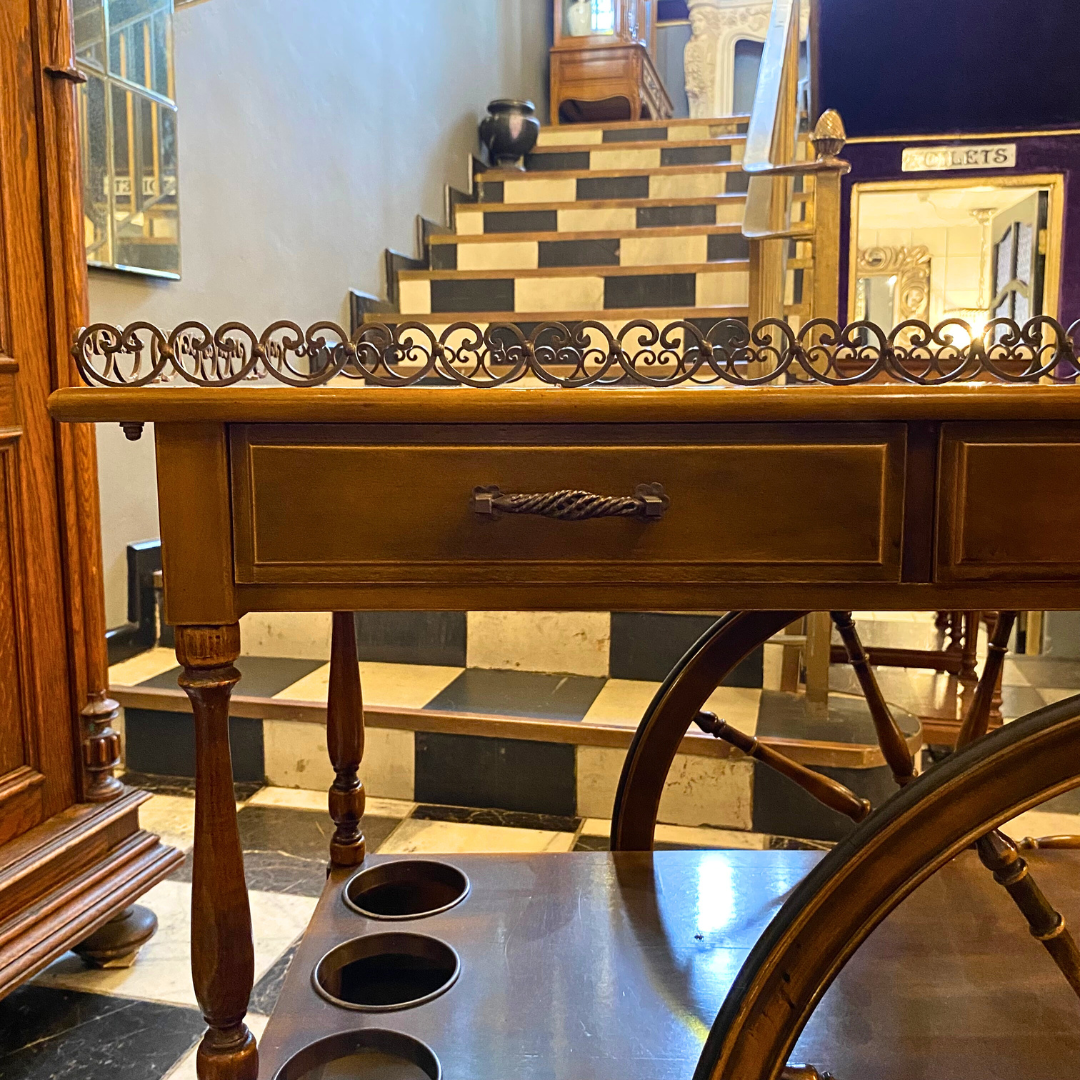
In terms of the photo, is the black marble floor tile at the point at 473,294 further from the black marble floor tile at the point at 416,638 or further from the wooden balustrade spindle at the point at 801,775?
the wooden balustrade spindle at the point at 801,775

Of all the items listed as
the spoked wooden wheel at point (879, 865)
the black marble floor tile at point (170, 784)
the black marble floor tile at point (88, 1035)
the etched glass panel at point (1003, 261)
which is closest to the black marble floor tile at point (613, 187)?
the etched glass panel at point (1003, 261)

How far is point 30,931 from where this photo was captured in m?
1.12

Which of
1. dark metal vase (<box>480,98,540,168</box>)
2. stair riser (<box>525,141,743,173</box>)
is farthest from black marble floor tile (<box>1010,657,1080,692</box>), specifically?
dark metal vase (<box>480,98,540,168</box>)

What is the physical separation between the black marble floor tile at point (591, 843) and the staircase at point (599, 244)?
160 cm

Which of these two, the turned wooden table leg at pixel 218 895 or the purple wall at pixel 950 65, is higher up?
the purple wall at pixel 950 65

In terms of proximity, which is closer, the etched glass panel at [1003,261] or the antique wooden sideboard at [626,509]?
the antique wooden sideboard at [626,509]

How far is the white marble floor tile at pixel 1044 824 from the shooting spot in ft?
5.70

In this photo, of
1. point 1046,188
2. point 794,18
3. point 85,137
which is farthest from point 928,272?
point 85,137

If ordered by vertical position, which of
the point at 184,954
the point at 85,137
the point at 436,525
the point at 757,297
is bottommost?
the point at 184,954

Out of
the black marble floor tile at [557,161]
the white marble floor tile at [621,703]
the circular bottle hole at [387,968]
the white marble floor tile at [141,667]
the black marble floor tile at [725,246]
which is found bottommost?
the white marble floor tile at [621,703]

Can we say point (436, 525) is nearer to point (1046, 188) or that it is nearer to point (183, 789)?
point (183, 789)

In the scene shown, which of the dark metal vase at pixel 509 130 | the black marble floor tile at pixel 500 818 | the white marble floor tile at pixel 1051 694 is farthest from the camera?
the dark metal vase at pixel 509 130

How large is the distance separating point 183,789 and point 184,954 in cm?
60

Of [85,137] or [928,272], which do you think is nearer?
[85,137]
